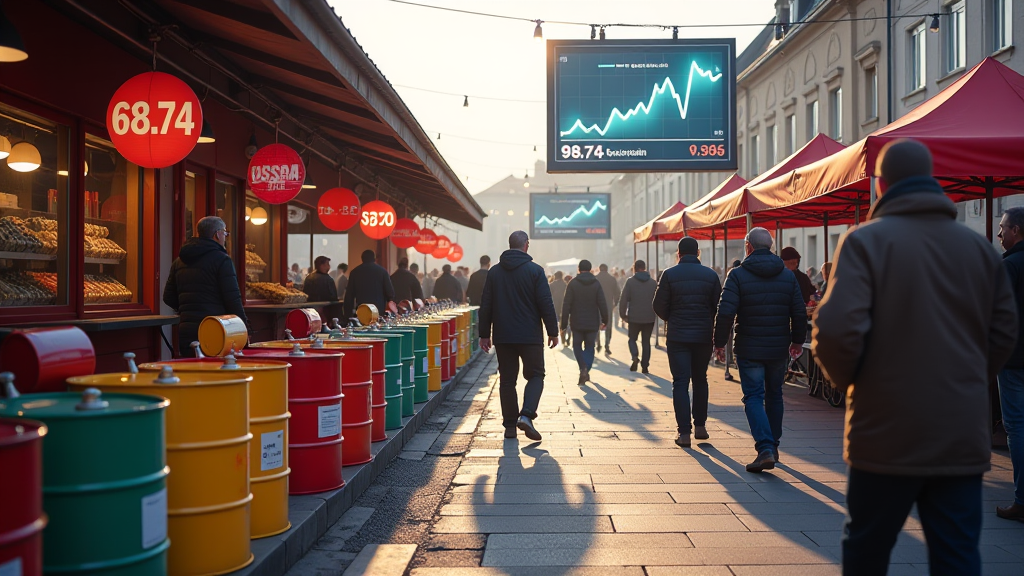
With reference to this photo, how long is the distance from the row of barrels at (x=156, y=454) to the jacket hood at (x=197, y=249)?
1.56 m

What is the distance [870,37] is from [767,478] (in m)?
21.8

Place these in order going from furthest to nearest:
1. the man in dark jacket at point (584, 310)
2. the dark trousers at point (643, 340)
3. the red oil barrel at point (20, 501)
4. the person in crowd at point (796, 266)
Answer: the dark trousers at point (643, 340) → the man in dark jacket at point (584, 310) → the person in crowd at point (796, 266) → the red oil barrel at point (20, 501)

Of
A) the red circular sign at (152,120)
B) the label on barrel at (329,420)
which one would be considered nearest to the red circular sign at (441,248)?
the red circular sign at (152,120)

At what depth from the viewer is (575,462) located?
833cm

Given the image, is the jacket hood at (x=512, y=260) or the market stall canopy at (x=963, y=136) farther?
the jacket hood at (x=512, y=260)

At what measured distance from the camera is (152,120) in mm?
7176

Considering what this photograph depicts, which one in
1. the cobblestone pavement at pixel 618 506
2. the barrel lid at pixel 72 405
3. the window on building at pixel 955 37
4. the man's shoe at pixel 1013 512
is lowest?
the cobblestone pavement at pixel 618 506

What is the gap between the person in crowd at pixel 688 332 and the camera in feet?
30.2

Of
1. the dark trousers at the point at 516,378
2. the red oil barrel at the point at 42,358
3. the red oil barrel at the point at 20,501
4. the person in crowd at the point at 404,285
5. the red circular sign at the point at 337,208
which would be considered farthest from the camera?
the person in crowd at the point at 404,285

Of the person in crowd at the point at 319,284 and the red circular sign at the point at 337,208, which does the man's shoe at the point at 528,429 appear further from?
the person in crowd at the point at 319,284

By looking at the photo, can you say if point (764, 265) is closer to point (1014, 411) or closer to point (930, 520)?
point (1014, 411)

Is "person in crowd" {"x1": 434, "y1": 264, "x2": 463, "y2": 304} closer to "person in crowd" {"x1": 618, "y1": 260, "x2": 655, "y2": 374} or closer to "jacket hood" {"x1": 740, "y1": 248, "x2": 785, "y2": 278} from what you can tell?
"person in crowd" {"x1": 618, "y1": 260, "x2": 655, "y2": 374}

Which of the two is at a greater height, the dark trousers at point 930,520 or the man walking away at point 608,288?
the man walking away at point 608,288

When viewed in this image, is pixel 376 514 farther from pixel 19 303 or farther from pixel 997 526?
pixel 997 526
